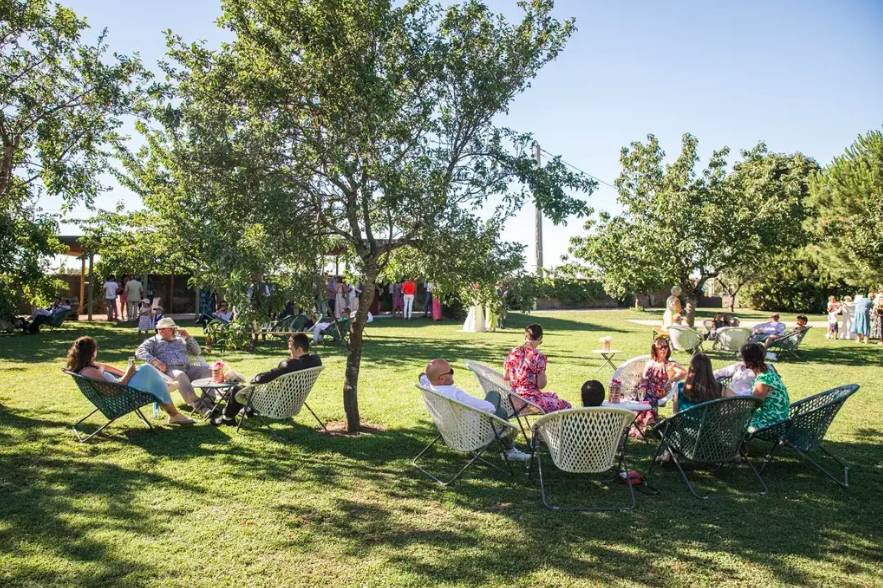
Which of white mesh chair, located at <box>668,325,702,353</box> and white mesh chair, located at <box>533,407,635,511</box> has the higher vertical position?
white mesh chair, located at <box>668,325,702,353</box>

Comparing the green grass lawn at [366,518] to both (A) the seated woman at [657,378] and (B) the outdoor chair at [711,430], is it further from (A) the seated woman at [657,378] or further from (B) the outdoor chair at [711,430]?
(A) the seated woman at [657,378]

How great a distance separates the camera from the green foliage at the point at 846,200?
29562mm

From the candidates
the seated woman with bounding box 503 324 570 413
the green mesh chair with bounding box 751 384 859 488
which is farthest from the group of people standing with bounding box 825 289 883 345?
the seated woman with bounding box 503 324 570 413

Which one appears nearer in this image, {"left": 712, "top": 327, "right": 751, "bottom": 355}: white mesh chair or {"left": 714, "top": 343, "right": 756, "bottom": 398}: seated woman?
{"left": 714, "top": 343, "right": 756, "bottom": 398}: seated woman

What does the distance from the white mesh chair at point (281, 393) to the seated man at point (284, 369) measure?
8 centimetres

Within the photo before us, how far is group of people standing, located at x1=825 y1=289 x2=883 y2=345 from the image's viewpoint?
752 inches

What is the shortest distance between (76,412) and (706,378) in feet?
21.8

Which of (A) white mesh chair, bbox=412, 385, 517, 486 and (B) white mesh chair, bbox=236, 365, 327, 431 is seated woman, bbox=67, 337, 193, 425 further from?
(A) white mesh chair, bbox=412, 385, 517, 486

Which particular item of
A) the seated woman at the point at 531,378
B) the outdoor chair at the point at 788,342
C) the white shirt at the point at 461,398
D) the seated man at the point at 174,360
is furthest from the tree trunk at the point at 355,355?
the outdoor chair at the point at 788,342

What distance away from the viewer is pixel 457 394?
534 cm

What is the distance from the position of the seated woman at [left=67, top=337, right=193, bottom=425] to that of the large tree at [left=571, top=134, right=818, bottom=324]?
34.6 feet

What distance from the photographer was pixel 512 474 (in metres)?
5.35

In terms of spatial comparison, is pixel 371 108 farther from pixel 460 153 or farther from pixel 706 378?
pixel 706 378

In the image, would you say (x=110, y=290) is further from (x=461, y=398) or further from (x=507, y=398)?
(x=461, y=398)
